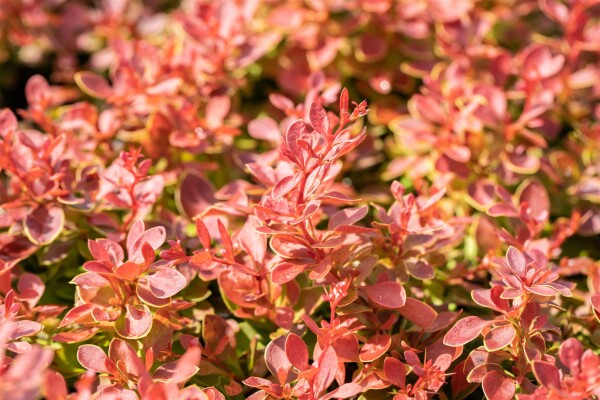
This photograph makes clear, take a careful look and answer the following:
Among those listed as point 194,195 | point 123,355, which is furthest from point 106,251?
point 194,195

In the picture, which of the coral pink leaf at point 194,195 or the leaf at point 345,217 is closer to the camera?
the leaf at point 345,217

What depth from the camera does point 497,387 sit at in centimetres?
105

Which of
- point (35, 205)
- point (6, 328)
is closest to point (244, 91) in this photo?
point (35, 205)

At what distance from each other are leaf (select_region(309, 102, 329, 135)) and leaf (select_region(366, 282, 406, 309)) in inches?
10.9

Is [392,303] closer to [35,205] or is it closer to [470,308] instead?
[470,308]

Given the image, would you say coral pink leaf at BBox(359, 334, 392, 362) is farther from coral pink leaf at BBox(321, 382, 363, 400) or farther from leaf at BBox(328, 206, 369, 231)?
leaf at BBox(328, 206, 369, 231)

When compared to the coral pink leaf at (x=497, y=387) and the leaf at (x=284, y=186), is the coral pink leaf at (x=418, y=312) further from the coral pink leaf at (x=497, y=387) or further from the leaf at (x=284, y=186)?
the leaf at (x=284, y=186)

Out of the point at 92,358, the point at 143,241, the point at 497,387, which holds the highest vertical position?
the point at 143,241

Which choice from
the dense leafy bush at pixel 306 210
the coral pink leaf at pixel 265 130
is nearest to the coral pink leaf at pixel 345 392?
the dense leafy bush at pixel 306 210

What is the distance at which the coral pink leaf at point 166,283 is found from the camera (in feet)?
3.42

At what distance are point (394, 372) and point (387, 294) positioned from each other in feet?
0.41

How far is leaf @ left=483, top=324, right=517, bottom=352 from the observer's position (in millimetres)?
1036

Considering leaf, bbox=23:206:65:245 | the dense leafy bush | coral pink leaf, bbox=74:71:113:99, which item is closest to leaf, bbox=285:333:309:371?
the dense leafy bush

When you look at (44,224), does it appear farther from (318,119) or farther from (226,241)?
(318,119)
